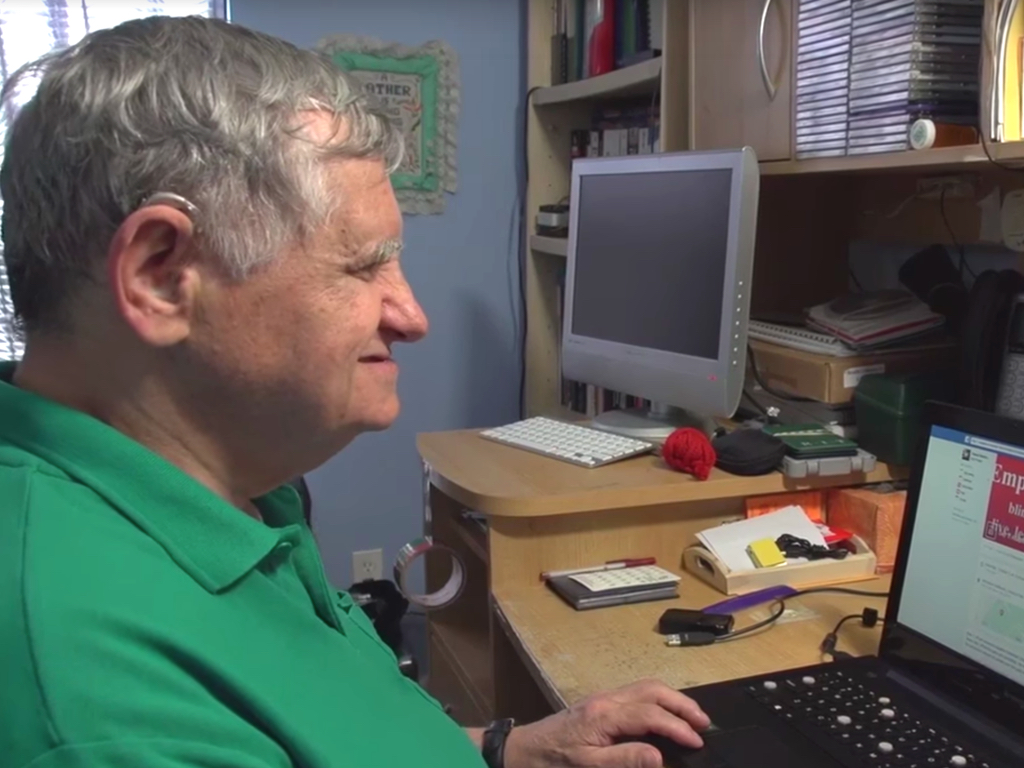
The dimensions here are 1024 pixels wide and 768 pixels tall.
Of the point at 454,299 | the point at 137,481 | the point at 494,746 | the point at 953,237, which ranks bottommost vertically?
the point at 494,746

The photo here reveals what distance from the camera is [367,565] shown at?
9.06ft

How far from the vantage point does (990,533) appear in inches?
39.7

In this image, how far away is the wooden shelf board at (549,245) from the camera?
8.05ft

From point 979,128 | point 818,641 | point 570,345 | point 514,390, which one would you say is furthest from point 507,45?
point 818,641

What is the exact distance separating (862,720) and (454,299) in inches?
76.6

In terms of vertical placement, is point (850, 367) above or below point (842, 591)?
above

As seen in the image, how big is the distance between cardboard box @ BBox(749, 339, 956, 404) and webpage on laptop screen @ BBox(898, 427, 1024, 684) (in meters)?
0.49

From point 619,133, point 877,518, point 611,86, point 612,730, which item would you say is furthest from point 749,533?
point 619,133

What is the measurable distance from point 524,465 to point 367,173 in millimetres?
889

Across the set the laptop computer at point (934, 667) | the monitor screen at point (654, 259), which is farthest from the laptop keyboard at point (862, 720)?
the monitor screen at point (654, 259)

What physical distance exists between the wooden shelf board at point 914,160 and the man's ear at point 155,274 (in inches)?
37.1

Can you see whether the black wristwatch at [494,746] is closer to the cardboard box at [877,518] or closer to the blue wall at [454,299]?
the cardboard box at [877,518]

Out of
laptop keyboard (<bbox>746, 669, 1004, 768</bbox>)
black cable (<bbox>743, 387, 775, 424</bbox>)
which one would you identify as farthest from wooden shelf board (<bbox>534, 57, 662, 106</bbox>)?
laptop keyboard (<bbox>746, 669, 1004, 768</bbox>)

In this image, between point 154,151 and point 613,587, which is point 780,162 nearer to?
point 613,587
